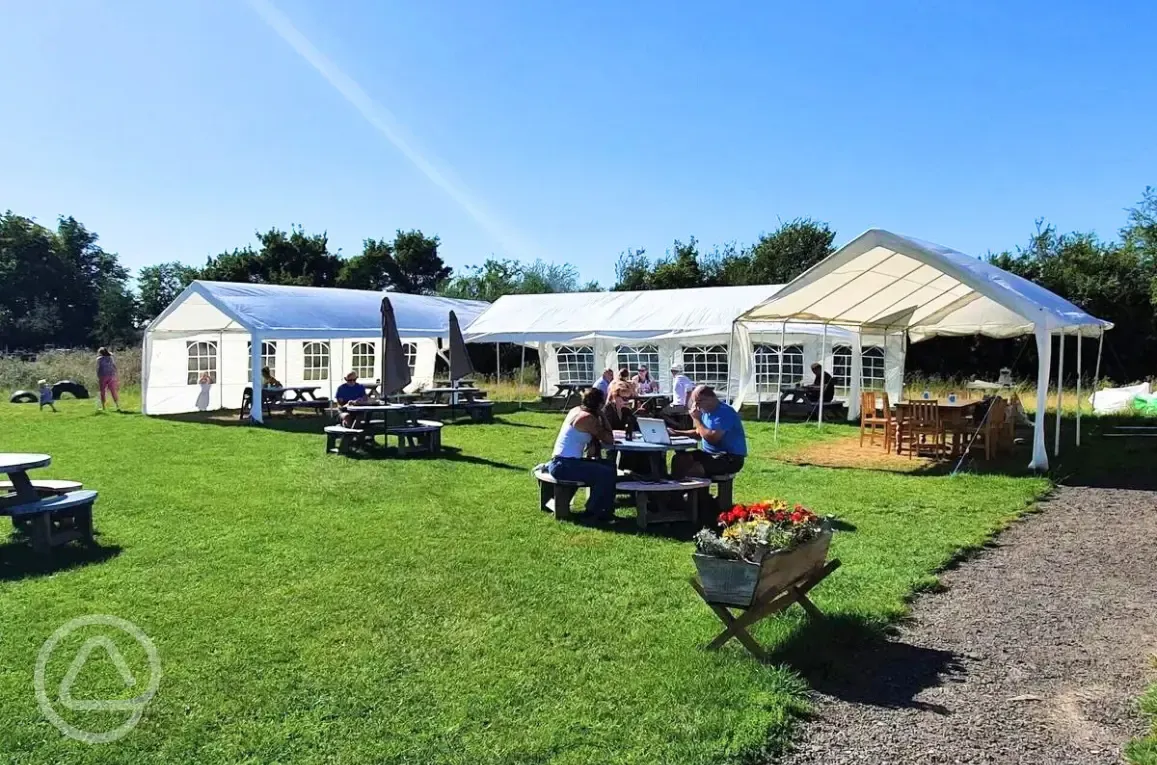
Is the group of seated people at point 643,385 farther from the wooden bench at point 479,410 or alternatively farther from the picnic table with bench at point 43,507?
the picnic table with bench at point 43,507

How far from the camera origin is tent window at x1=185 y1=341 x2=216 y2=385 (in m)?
19.3

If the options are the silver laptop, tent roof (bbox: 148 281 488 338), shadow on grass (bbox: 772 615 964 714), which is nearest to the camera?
shadow on grass (bbox: 772 615 964 714)

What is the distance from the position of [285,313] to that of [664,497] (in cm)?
1210

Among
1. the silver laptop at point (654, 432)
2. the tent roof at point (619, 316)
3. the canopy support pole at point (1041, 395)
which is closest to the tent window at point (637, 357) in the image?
the tent roof at point (619, 316)

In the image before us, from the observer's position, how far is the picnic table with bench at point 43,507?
19.0ft

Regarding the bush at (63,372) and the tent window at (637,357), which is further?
the bush at (63,372)

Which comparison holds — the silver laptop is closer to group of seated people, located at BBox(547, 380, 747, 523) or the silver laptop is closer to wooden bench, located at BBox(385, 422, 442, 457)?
group of seated people, located at BBox(547, 380, 747, 523)

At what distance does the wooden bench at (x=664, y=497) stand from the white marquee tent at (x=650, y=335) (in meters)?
10.1

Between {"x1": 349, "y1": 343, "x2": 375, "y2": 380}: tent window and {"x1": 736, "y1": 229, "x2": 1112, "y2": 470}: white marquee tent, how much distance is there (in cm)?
943

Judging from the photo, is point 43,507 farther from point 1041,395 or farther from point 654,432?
point 1041,395

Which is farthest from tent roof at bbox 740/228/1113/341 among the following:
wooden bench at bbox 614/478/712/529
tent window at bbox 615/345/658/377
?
tent window at bbox 615/345/658/377

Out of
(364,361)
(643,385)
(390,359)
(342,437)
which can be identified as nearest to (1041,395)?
(643,385)

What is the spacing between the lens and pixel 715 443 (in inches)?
288

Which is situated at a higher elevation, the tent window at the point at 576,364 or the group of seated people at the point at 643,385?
the tent window at the point at 576,364
